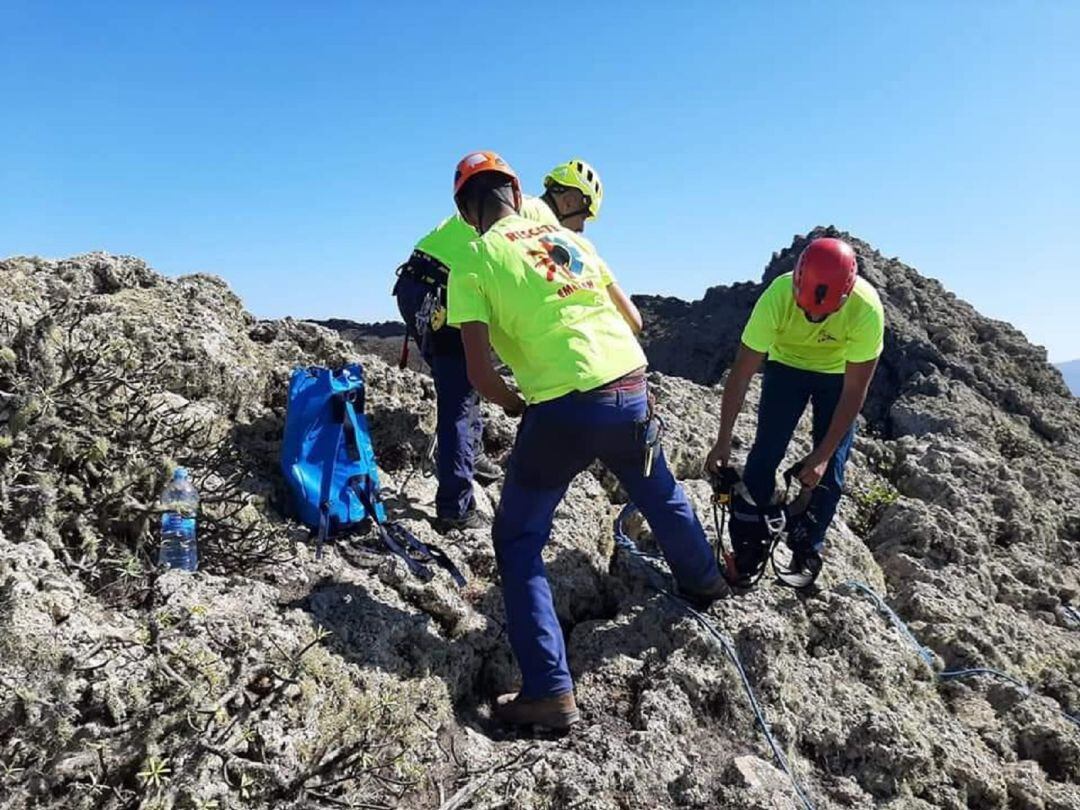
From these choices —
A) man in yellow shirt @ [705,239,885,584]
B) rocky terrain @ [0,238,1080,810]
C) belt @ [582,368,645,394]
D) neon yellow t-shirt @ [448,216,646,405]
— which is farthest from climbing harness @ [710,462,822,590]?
neon yellow t-shirt @ [448,216,646,405]

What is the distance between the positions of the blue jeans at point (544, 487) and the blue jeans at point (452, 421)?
3.54 ft

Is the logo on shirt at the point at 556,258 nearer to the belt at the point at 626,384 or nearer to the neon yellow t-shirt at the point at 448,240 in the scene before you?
the belt at the point at 626,384

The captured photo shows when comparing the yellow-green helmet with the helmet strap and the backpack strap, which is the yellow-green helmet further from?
the backpack strap

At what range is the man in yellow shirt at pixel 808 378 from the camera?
177 inches

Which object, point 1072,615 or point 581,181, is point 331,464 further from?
point 1072,615

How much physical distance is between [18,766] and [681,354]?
12363mm

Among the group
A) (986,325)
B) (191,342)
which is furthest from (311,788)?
(986,325)

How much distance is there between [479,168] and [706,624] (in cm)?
252

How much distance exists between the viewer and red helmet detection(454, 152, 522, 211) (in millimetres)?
4129

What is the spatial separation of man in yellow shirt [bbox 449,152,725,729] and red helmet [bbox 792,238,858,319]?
3.67 feet

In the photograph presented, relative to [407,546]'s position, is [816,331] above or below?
above

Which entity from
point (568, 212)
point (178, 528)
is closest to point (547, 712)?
point (178, 528)

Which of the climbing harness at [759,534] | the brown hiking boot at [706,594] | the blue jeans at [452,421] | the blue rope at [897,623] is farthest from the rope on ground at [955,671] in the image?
the blue jeans at [452,421]

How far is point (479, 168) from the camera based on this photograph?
4133mm
